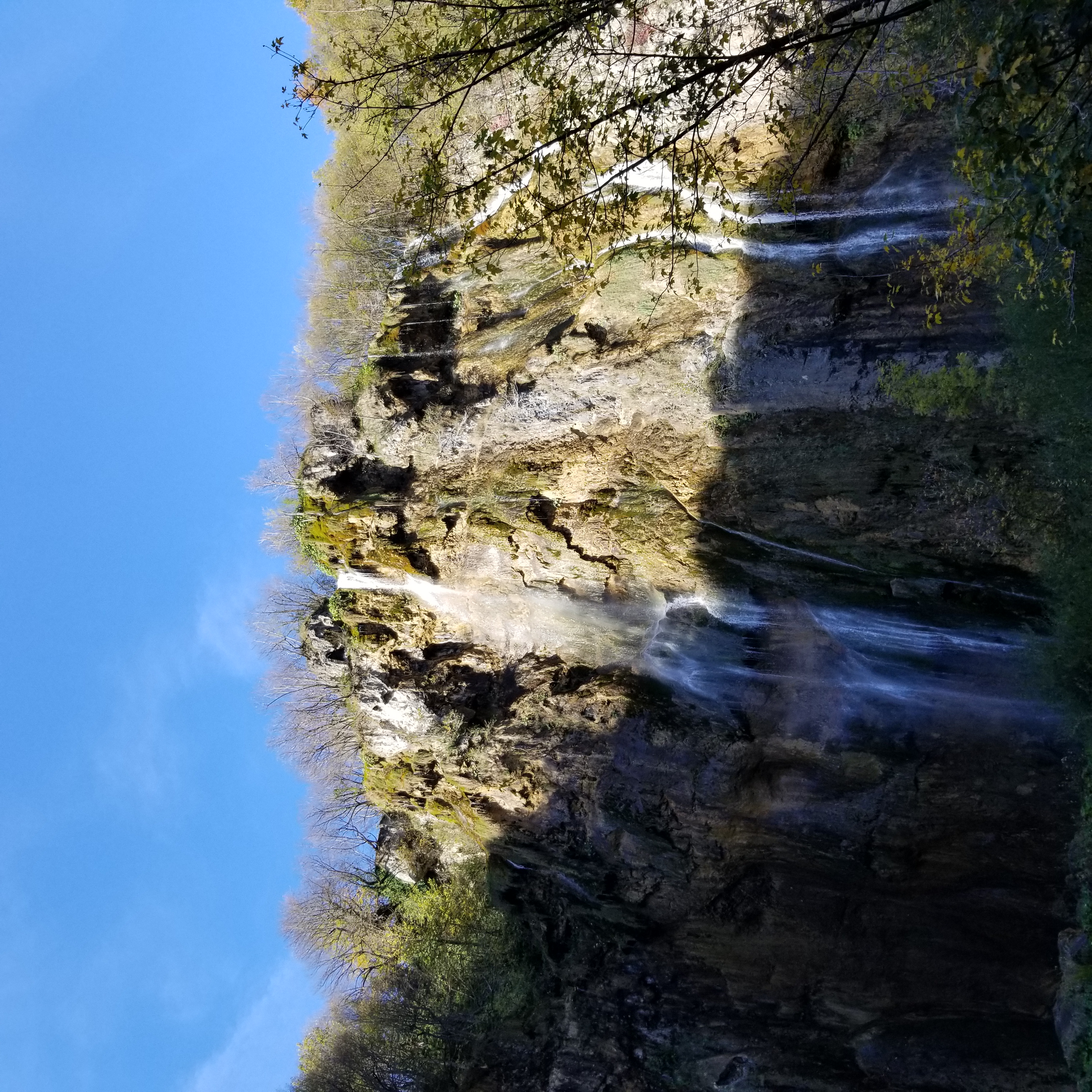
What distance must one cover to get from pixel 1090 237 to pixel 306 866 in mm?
21214

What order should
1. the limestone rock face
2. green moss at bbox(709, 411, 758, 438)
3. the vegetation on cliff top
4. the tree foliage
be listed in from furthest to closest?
the tree foliage < green moss at bbox(709, 411, 758, 438) < the limestone rock face < the vegetation on cliff top

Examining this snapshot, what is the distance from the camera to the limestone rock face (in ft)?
45.1

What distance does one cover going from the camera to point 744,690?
15.0 m

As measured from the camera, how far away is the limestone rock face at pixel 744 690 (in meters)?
13.8

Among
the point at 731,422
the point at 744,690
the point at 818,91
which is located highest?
the point at 818,91

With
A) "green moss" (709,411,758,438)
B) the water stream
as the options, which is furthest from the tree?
the water stream

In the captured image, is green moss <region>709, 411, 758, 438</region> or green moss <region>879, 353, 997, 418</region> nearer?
green moss <region>879, 353, 997, 418</region>

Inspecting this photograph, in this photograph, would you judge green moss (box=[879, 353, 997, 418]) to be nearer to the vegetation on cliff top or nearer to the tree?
the vegetation on cliff top

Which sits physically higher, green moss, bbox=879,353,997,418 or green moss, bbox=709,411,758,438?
green moss, bbox=709,411,758,438

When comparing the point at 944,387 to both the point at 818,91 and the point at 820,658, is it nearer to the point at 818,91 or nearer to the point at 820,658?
the point at 820,658

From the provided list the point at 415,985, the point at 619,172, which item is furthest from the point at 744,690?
the point at 415,985

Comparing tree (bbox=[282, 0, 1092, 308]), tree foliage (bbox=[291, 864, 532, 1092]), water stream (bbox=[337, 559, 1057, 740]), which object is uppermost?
tree (bbox=[282, 0, 1092, 308])

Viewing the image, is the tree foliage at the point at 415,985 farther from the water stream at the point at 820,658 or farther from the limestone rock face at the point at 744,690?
the water stream at the point at 820,658

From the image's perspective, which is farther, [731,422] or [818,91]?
[731,422]
